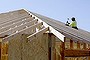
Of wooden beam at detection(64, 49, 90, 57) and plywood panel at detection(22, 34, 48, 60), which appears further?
wooden beam at detection(64, 49, 90, 57)

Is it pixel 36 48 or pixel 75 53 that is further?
pixel 75 53

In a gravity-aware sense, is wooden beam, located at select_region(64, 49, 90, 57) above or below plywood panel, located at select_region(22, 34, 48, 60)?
below

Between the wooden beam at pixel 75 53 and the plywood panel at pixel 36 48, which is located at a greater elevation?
the plywood panel at pixel 36 48

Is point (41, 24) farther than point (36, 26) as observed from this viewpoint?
Yes

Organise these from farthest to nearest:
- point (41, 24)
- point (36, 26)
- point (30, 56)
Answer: point (41, 24)
point (36, 26)
point (30, 56)

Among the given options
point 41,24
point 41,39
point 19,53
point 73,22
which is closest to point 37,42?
point 41,39

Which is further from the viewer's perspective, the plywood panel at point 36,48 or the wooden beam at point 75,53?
the wooden beam at point 75,53

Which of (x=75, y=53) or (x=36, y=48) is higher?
(x=36, y=48)

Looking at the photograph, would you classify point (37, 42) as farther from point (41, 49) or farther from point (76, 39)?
point (76, 39)

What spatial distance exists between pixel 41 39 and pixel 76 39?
3.95 feet

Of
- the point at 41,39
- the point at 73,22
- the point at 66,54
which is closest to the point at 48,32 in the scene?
the point at 41,39

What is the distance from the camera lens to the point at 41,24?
7941mm

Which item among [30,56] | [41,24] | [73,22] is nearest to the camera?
[30,56]

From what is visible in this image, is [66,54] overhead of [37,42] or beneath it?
beneath
